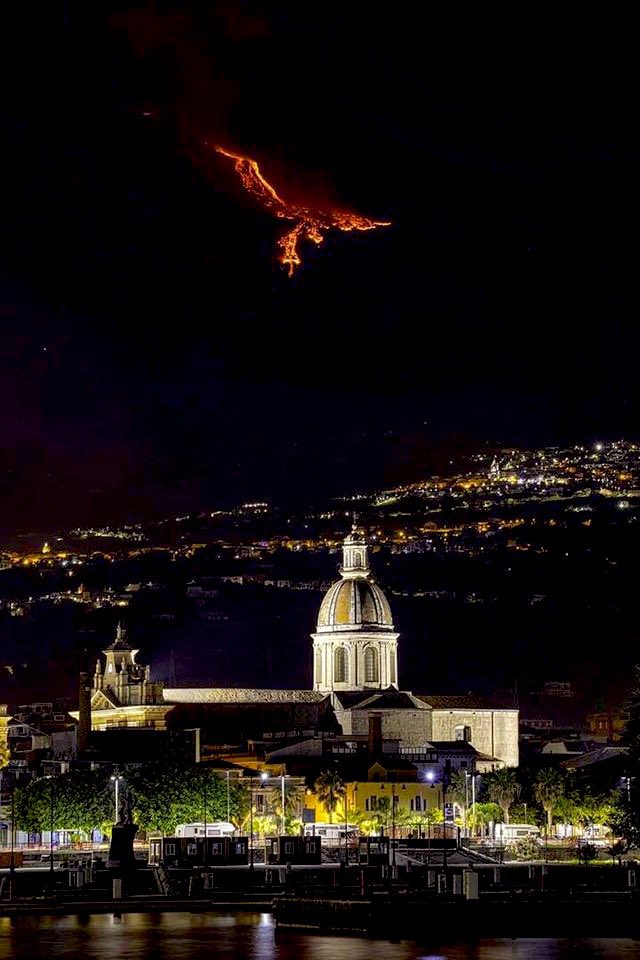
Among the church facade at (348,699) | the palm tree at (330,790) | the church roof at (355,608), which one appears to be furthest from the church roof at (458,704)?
the palm tree at (330,790)

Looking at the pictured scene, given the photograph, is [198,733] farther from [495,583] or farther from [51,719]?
[495,583]

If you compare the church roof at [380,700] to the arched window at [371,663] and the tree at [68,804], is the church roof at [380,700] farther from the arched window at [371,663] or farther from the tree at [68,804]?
the tree at [68,804]

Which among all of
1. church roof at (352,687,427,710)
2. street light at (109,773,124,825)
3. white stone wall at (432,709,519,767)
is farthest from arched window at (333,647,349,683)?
street light at (109,773,124,825)

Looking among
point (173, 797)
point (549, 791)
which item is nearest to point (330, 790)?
point (549, 791)

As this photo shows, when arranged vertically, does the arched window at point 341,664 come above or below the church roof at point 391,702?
above

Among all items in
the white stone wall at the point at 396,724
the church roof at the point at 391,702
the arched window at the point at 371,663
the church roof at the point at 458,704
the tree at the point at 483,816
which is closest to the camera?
the tree at the point at 483,816

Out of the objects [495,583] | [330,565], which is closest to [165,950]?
[495,583]

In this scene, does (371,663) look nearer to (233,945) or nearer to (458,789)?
(458,789)
